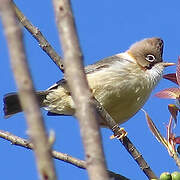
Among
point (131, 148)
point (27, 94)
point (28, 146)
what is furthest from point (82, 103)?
point (131, 148)

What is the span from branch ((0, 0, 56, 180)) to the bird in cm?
455

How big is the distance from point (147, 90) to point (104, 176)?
4.80 metres

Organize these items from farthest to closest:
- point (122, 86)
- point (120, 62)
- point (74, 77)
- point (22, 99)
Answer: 1. point (120, 62)
2. point (122, 86)
3. point (74, 77)
4. point (22, 99)

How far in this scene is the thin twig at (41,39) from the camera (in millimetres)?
2695

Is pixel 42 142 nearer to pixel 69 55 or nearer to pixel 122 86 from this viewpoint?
pixel 69 55

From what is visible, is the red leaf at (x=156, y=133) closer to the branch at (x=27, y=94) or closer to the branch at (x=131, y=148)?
the branch at (x=131, y=148)

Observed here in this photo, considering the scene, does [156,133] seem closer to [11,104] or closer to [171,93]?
[171,93]

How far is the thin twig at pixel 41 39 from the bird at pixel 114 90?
2617mm

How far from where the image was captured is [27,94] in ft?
2.59

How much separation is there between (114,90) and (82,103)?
15.1 feet

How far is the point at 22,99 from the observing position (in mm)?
788

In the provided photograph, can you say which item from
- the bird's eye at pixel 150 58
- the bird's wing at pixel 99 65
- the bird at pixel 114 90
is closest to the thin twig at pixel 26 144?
the bird at pixel 114 90

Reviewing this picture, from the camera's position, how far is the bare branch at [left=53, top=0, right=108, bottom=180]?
33.7 inches

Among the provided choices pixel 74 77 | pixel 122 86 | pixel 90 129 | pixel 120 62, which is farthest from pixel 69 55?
pixel 120 62
